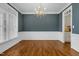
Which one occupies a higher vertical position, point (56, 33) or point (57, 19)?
point (57, 19)

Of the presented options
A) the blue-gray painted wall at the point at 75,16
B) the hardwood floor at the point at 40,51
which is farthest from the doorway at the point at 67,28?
the blue-gray painted wall at the point at 75,16

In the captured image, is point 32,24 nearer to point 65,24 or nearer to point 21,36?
point 21,36

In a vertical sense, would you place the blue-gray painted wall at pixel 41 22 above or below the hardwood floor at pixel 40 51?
above

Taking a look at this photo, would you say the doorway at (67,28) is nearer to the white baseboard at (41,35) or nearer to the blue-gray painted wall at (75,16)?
the white baseboard at (41,35)

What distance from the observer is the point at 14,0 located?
3.82 ft

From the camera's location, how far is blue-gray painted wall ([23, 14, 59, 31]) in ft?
41.6

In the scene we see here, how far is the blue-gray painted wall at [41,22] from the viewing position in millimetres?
12680

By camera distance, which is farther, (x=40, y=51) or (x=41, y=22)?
(x=41, y=22)

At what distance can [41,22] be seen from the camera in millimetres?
12703

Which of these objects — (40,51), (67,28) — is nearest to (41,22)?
(67,28)

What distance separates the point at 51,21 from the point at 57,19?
63 cm

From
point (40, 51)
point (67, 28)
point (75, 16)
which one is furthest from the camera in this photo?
point (67, 28)

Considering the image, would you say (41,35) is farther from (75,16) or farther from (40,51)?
(40,51)

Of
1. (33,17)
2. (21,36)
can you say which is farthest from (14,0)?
(33,17)
